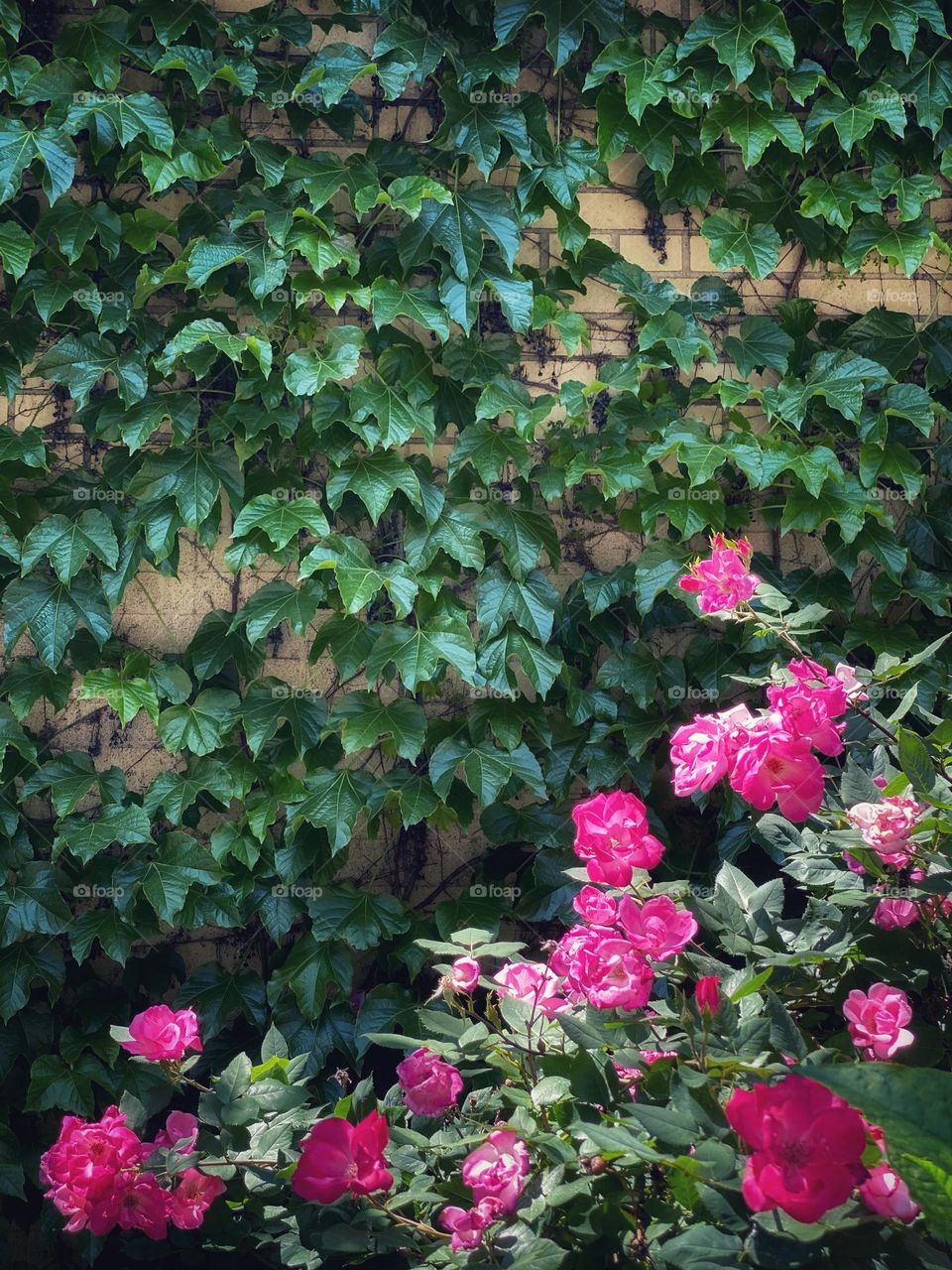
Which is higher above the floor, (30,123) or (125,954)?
(30,123)

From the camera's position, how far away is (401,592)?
1.91 meters

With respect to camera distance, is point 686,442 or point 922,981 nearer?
point 922,981

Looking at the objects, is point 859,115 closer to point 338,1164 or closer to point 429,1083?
point 429,1083

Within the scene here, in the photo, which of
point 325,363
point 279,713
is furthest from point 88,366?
point 279,713

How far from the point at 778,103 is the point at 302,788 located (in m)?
1.52

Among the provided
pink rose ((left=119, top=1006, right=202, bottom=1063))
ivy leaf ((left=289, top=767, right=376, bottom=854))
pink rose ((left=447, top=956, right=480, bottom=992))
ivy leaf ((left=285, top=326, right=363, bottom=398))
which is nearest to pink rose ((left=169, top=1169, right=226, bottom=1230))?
pink rose ((left=119, top=1006, right=202, bottom=1063))

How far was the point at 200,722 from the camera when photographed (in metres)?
2.01

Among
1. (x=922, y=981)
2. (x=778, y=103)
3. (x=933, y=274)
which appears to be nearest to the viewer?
(x=922, y=981)

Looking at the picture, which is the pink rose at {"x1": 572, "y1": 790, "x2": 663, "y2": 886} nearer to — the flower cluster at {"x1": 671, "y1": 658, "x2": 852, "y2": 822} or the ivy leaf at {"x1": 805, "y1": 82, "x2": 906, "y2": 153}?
the flower cluster at {"x1": 671, "y1": 658, "x2": 852, "y2": 822}

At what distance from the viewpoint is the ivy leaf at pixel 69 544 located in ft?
6.39

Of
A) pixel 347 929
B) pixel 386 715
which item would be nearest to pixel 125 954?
pixel 347 929

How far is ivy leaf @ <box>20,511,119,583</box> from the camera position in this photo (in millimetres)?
1947

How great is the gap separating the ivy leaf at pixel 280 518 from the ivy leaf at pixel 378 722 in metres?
0.31

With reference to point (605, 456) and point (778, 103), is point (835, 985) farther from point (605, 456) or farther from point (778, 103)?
point (778, 103)
